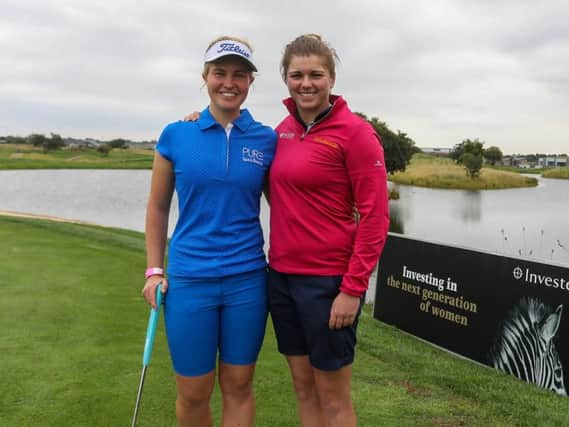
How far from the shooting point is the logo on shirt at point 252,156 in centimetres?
219

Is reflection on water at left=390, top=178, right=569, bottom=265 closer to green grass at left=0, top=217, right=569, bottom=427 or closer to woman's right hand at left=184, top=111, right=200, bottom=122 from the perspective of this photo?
green grass at left=0, top=217, right=569, bottom=427

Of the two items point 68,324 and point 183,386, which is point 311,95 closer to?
point 183,386

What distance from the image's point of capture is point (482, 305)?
15.0 feet

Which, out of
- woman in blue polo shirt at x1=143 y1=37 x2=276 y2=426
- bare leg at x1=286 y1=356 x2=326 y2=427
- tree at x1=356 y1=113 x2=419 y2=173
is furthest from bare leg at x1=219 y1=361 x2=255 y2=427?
tree at x1=356 y1=113 x2=419 y2=173

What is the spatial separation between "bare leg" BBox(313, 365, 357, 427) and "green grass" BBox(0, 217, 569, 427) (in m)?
0.79

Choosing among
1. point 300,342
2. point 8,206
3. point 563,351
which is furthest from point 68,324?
point 8,206

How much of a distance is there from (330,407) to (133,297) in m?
3.60

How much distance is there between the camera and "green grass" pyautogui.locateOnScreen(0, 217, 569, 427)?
10.00 ft

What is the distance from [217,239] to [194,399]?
71 cm

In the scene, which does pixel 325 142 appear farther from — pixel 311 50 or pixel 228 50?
pixel 228 50

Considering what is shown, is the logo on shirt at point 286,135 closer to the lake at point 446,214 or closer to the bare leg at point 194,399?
the bare leg at point 194,399

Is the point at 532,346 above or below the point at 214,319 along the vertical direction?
below

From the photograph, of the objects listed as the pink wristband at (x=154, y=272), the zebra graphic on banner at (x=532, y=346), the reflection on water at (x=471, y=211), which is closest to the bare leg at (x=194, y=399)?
the pink wristband at (x=154, y=272)

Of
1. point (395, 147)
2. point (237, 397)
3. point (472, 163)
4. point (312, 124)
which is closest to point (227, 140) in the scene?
point (312, 124)
